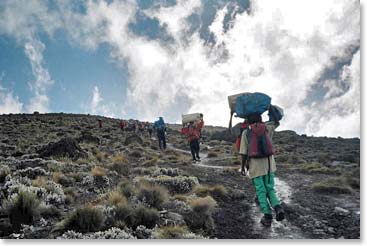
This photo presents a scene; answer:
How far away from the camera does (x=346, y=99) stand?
8008 millimetres

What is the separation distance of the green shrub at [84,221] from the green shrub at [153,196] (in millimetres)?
1282

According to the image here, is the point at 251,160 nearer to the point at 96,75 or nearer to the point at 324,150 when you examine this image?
the point at 96,75

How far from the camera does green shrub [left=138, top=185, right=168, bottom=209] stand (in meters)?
7.39

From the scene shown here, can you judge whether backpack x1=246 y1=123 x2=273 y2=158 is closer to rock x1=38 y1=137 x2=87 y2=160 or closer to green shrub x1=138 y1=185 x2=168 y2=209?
green shrub x1=138 y1=185 x2=168 y2=209

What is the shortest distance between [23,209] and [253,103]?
13.1 ft

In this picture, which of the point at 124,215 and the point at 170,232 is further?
the point at 124,215

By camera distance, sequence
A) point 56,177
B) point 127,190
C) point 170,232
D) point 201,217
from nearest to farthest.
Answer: point 170,232
point 201,217
point 127,190
point 56,177

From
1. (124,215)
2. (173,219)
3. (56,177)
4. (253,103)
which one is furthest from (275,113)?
(56,177)

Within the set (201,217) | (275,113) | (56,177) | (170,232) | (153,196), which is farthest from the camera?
(56,177)

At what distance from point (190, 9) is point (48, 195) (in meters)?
5.03

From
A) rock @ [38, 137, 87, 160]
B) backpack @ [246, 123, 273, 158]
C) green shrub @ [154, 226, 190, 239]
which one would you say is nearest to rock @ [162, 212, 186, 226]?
green shrub @ [154, 226, 190, 239]

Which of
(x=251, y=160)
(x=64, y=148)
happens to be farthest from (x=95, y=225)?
(x=64, y=148)

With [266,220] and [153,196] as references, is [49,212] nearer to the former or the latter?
[153,196]

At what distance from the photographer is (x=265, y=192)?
6684mm
